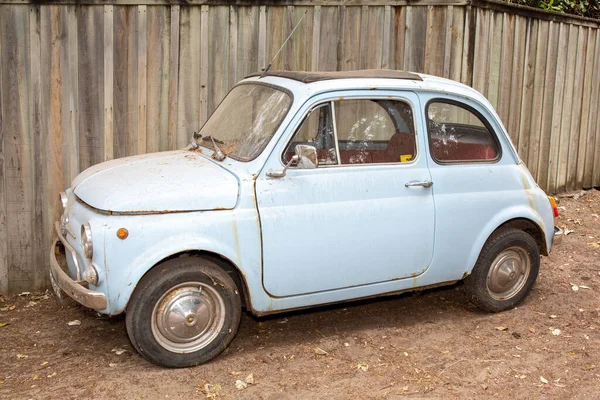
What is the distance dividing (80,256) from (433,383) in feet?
8.34

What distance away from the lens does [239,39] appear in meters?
7.24

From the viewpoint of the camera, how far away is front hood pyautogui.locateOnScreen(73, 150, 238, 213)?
4.97m

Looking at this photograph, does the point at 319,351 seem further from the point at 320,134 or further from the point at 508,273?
the point at 508,273

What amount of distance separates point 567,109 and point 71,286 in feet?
22.7

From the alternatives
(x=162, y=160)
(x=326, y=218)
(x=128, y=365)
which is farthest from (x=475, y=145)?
(x=128, y=365)

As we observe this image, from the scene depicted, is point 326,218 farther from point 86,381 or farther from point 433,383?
point 86,381

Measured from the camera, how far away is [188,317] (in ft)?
16.8

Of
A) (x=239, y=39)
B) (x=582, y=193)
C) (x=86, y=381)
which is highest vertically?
(x=239, y=39)

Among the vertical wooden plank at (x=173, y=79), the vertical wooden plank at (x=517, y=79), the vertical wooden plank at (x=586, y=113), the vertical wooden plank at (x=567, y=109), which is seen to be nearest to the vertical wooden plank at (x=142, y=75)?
the vertical wooden plank at (x=173, y=79)

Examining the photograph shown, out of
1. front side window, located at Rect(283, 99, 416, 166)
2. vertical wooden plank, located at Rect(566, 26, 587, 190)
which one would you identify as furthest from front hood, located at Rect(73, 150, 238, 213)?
vertical wooden plank, located at Rect(566, 26, 587, 190)

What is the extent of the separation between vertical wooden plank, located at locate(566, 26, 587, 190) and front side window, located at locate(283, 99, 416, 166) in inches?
186

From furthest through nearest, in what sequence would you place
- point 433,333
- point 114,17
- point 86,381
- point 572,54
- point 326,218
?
point 572,54 → point 114,17 → point 433,333 → point 326,218 → point 86,381

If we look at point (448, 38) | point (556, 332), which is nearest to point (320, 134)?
point (556, 332)

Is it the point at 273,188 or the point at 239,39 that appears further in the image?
the point at 239,39
